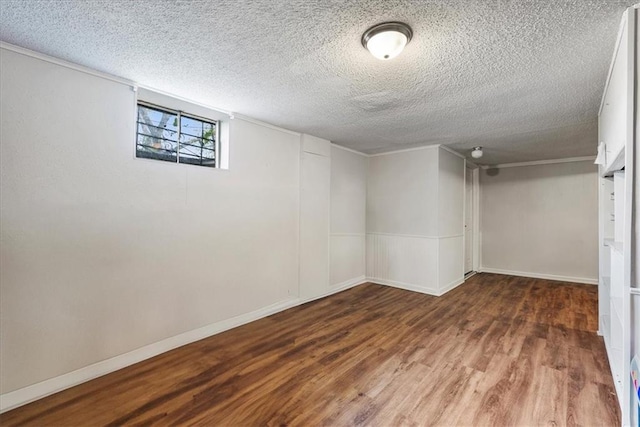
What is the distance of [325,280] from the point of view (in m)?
4.51

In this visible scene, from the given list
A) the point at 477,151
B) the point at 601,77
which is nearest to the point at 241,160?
the point at 601,77

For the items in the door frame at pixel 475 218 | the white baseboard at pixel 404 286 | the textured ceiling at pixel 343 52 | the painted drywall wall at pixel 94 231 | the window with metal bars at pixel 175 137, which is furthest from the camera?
the door frame at pixel 475 218

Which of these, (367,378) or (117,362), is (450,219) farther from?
(117,362)

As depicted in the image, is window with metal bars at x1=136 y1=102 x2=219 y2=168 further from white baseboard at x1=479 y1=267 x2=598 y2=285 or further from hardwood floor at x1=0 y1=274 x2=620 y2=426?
white baseboard at x1=479 y1=267 x2=598 y2=285

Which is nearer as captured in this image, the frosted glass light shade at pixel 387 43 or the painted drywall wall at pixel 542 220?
the frosted glass light shade at pixel 387 43

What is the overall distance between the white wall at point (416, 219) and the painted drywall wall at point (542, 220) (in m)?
1.36

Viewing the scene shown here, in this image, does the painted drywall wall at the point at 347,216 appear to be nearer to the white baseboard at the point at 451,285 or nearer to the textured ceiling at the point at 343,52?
the white baseboard at the point at 451,285

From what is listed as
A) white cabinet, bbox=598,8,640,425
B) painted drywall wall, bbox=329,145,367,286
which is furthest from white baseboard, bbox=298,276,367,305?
white cabinet, bbox=598,8,640,425

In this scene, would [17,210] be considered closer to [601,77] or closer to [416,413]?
[416,413]

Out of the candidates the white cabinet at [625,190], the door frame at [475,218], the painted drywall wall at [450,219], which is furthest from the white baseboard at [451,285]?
the white cabinet at [625,190]

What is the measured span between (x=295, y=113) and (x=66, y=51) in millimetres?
1926

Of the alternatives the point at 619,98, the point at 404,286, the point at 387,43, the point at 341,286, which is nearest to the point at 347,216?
the point at 341,286

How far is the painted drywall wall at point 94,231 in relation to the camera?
1.98m

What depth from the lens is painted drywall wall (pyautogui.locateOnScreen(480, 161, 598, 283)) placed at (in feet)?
17.8
